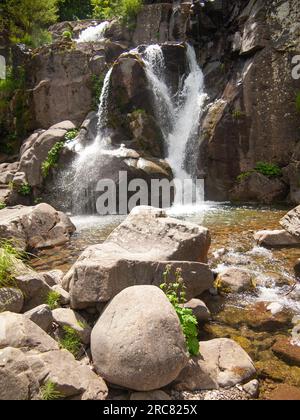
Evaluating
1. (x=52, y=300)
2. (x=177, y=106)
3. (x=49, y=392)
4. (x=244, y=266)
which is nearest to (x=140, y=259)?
(x=52, y=300)

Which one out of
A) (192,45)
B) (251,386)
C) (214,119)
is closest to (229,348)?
(251,386)

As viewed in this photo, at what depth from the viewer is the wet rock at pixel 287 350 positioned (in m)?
4.32

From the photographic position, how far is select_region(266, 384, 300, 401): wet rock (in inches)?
147

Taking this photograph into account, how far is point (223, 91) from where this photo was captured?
15.1 meters

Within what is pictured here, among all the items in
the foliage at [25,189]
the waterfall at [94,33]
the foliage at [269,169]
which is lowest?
the foliage at [25,189]

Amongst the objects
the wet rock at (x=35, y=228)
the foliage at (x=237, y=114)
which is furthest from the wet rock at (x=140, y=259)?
the foliage at (x=237, y=114)

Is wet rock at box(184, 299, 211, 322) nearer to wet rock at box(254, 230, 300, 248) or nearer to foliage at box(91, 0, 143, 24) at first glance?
wet rock at box(254, 230, 300, 248)

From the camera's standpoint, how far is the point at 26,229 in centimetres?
940

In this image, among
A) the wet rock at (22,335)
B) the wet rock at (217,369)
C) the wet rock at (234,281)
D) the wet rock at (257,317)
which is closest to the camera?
the wet rock at (22,335)

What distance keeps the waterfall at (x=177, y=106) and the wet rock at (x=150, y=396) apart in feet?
37.4

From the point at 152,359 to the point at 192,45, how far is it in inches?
658

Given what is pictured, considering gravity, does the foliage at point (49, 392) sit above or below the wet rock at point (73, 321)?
below

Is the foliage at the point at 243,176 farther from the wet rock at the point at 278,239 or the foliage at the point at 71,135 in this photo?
the foliage at the point at 71,135

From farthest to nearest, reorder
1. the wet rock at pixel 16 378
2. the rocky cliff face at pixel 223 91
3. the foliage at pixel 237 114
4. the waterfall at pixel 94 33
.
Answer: the waterfall at pixel 94 33
the foliage at pixel 237 114
the rocky cliff face at pixel 223 91
the wet rock at pixel 16 378
